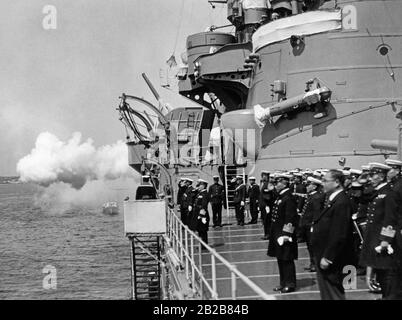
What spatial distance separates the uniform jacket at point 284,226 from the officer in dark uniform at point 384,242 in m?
1.15

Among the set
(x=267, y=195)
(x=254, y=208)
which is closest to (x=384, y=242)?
(x=267, y=195)

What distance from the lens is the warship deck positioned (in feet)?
22.1

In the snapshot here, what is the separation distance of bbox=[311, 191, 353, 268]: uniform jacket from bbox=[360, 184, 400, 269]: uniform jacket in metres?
0.26

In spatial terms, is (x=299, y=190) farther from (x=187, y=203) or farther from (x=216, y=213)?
(x=216, y=213)

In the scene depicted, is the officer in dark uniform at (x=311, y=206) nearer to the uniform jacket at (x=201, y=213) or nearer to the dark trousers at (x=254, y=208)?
the uniform jacket at (x=201, y=213)

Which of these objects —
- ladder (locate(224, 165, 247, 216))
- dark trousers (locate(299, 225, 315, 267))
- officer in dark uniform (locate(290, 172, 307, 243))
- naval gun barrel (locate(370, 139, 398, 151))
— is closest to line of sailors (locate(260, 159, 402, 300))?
dark trousers (locate(299, 225, 315, 267))

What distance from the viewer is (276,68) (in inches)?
563

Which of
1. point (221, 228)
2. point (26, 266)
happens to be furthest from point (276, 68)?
point (26, 266)

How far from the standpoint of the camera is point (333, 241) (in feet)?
17.9

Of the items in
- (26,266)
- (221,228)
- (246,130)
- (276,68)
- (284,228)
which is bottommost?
(26,266)

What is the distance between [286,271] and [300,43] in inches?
315

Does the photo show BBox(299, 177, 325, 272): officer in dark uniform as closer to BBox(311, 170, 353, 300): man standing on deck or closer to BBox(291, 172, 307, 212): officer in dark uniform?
BBox(291, 172, 307, 212): officer in dark uniform

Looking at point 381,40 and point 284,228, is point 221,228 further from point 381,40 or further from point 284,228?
point 284,228
